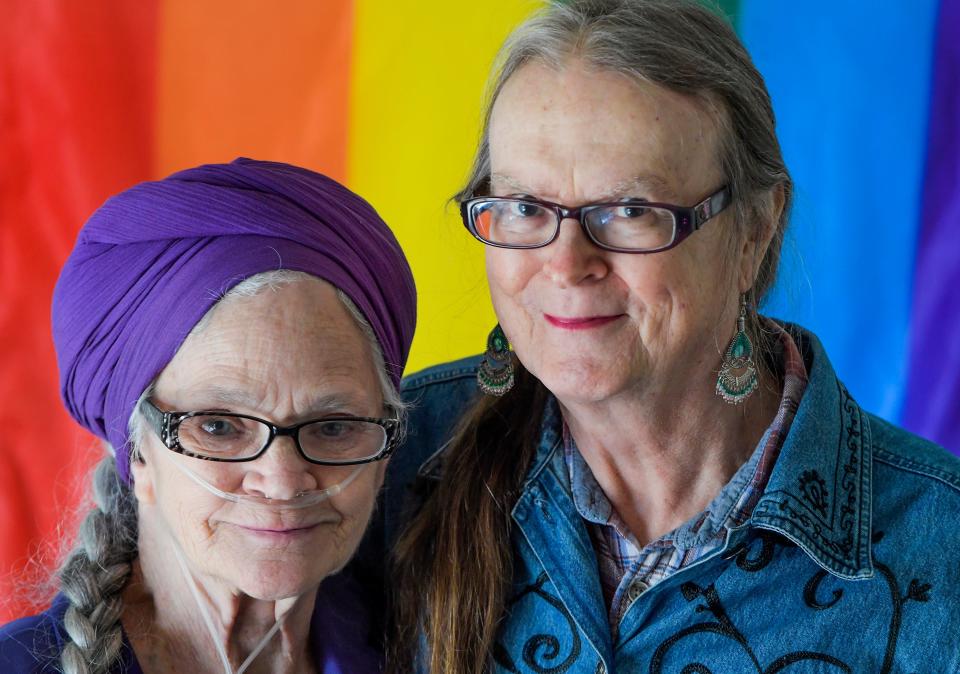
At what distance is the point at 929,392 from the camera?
277 cm

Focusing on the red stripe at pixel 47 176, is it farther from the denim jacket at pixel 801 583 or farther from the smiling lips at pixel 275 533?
the denim jacket at pixel 801 583

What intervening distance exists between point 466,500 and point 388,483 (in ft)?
0.73

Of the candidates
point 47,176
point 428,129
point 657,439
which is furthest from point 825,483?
point 47,176

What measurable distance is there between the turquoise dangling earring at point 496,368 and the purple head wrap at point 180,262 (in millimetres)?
278

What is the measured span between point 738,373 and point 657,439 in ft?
0.60

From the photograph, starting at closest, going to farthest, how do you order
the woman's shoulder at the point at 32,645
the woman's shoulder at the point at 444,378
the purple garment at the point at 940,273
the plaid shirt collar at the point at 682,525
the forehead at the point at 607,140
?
the woman's shoulder at the point at 32,645 → the forehead at the point at 607,140 → the plaid shirt collar at the point at 682,525 → the woman's shoulder at the point at 444,378 → the purple garment at the point at 940,273

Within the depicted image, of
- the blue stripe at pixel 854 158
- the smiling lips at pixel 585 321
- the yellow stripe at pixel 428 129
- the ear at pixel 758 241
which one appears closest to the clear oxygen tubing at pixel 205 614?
the smiling lips at pixel 585 321

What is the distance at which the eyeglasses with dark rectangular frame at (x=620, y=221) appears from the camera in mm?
1811

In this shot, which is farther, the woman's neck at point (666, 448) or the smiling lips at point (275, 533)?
the woman's neck at point (666, 448)

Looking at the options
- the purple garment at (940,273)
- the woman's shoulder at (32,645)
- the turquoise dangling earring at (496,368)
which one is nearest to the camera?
the woman's shoulder at (32,645)

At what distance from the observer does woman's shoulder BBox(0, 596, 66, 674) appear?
1.69m

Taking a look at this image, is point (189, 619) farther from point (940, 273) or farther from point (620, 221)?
point (940, 273)

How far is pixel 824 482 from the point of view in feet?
6.47

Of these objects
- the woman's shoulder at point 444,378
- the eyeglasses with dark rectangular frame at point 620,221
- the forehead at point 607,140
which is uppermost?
the forehead at point 607,140
